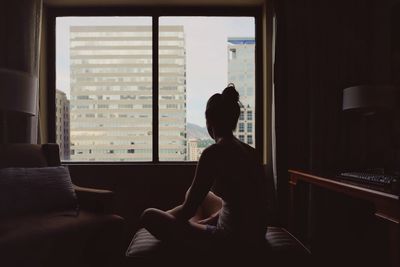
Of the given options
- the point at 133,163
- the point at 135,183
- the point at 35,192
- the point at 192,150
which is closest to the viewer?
the point at 35,192

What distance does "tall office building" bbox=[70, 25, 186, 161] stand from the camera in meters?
3.32

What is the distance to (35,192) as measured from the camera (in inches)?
83.7

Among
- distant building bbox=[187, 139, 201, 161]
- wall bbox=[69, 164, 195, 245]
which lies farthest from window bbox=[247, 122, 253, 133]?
wall bbox=[69, 164, 195, 245]

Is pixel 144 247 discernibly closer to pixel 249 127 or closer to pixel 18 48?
pixel 249 127

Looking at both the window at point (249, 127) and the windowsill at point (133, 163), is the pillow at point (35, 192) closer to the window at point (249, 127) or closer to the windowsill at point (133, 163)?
the windowsill at point (133, 163)

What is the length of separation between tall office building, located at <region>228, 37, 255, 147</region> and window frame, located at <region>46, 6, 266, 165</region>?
4 centimetres

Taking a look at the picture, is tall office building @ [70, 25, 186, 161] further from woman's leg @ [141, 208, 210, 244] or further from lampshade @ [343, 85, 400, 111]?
woman's leg @ [141, 208, 210, 244]

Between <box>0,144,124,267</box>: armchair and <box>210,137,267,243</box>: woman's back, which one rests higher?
<box>210,137,267,243</box>: woman's back

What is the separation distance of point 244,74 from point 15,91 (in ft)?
6.70

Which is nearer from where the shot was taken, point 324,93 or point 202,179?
point 202,179

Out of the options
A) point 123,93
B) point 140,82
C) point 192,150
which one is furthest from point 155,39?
point 192,150

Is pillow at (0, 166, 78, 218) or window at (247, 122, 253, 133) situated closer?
pillow at (0, 166, 78, 218)

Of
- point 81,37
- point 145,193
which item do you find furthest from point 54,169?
point 81,37

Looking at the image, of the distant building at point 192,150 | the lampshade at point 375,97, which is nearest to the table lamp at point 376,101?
the lampshade at point 375,97
